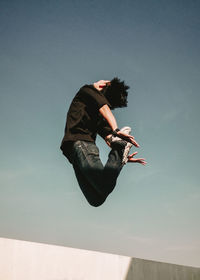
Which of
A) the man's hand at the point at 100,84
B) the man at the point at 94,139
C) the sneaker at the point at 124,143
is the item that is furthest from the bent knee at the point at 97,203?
the man's hand at the point at 100,84

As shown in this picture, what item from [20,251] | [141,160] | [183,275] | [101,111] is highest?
[101,111]

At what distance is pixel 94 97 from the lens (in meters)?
2.98

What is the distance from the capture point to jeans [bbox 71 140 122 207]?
2.73 metres

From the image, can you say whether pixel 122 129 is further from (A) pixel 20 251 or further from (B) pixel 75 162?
(A) pixel 20 251

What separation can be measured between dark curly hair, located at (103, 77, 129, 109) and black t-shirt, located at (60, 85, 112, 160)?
303 millimetres

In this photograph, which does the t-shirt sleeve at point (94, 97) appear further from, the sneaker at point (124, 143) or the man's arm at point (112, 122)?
the sneaker at point (124, 143)

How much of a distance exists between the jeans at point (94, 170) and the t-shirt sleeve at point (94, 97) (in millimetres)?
495

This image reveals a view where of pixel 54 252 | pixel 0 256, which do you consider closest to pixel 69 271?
pixel 54 252

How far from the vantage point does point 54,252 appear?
125 inches

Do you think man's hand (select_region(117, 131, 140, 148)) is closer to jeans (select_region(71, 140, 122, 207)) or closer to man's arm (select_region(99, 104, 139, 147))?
man's arm (select_region(99, 104, 139, 147))

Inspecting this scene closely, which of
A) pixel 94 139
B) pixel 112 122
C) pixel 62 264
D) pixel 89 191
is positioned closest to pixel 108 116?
pixel 112 122

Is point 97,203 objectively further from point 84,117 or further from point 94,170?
point 84,117

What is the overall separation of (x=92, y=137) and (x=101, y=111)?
0.45 metres

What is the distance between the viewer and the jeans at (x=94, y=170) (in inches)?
107
